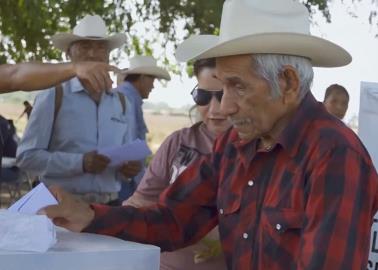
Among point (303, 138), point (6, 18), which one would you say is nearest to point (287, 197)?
point (303, 138)

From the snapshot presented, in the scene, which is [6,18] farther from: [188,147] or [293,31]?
[293,31]

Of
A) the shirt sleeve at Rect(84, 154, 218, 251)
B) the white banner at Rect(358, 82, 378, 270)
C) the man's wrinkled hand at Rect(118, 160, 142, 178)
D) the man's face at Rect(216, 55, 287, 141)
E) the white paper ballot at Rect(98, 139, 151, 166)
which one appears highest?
the man's face at Rect(216, 55, 287, 141)

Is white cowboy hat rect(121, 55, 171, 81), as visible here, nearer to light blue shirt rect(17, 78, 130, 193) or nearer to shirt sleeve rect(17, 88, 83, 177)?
light blue shirt rect(17, 78, 130, 193)

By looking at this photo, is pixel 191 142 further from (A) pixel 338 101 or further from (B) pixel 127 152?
(A) pixel 338 101

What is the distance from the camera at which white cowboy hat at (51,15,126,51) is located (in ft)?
18.4

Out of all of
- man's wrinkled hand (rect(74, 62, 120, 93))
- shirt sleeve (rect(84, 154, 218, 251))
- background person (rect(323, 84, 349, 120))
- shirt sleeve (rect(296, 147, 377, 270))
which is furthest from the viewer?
background person (rect(323, 84, 349, 120))

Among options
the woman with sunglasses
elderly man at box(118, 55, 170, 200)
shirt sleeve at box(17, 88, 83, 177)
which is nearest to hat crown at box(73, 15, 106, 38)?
elderly man at box(118, 55, 170, 200)

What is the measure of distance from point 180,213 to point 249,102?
18.8 inches

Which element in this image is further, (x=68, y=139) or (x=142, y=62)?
(x=142, y=62)

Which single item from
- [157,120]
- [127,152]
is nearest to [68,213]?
[127,152]

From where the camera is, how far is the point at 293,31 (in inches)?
93.4

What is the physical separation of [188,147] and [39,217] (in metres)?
1.32

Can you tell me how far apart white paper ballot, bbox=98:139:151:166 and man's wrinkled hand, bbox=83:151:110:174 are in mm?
29

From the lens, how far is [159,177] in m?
3.35
